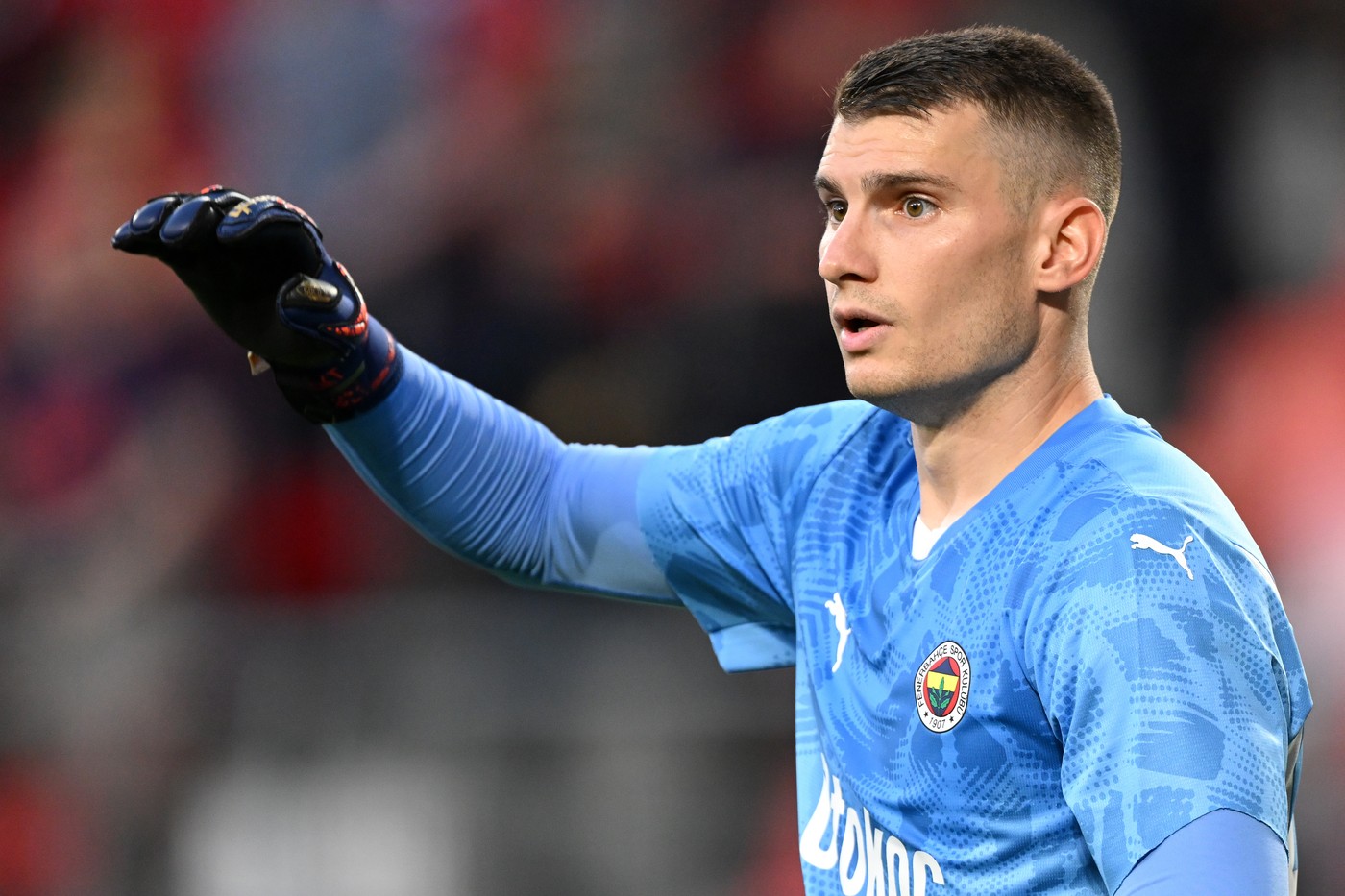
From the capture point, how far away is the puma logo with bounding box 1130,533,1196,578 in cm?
148

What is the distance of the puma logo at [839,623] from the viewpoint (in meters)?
1.89

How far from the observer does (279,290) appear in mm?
1940

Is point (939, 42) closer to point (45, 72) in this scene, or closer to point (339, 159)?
point (339, 159)

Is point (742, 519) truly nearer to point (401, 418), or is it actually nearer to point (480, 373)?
point (401, 418)

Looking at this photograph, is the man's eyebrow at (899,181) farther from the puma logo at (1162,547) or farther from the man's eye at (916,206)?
the puma logo at (1162,547)

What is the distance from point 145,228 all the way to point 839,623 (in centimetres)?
99

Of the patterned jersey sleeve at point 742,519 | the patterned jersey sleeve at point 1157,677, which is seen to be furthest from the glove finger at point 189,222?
the patterned jersey sleeve at point 1157,677

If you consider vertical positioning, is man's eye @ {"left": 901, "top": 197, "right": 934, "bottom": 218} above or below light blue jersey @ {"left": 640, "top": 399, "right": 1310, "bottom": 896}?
above

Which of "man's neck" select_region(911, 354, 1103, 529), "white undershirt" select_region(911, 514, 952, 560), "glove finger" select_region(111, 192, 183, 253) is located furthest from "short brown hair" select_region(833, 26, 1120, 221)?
"glove finger" select_region(111, 192, 183, 253)

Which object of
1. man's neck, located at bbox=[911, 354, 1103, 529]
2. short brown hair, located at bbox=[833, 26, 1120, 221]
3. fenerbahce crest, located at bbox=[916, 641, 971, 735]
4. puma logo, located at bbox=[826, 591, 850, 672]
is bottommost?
fenerbahce crest, located at bbox=[916, 641, 971, 735]

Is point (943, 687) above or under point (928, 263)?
under

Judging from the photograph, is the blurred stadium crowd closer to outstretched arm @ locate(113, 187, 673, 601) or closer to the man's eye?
outstretched arm @ locate(113, 187, 673, 601)

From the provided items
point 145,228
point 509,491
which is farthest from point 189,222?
point 509,491

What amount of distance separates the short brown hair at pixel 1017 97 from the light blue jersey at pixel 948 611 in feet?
0.93
